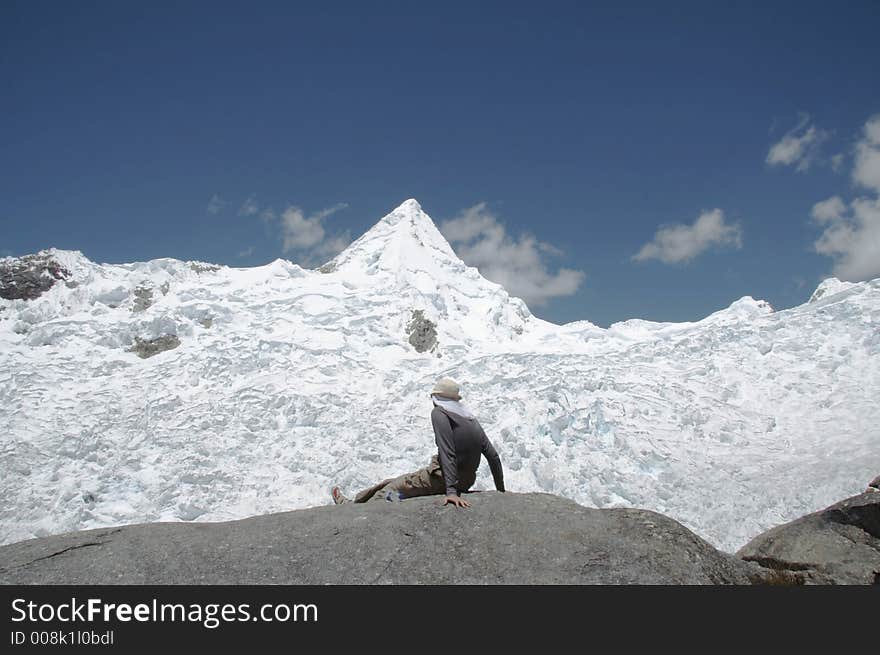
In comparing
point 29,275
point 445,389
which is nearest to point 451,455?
point 445,389

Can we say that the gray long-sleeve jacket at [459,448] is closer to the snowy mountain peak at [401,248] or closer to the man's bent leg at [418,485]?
the man's bent leg at [418,485]

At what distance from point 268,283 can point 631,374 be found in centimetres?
3005

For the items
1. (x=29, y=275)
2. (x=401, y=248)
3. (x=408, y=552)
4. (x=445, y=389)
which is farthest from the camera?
(x=401, y=248)

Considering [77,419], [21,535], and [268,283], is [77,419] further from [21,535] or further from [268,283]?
[268,283]

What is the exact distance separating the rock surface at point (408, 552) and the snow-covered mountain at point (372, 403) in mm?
24443

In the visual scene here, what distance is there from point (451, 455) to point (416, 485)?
934mm

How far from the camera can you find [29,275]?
167 feet

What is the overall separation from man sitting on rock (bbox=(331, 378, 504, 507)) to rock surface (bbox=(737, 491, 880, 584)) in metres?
3.59

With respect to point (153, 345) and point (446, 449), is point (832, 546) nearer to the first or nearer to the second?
point (446, 449)

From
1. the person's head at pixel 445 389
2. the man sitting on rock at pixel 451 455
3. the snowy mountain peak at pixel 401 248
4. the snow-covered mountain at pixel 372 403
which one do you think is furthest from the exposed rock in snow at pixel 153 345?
the person's head at pixel 445 389

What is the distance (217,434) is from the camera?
35469mm
